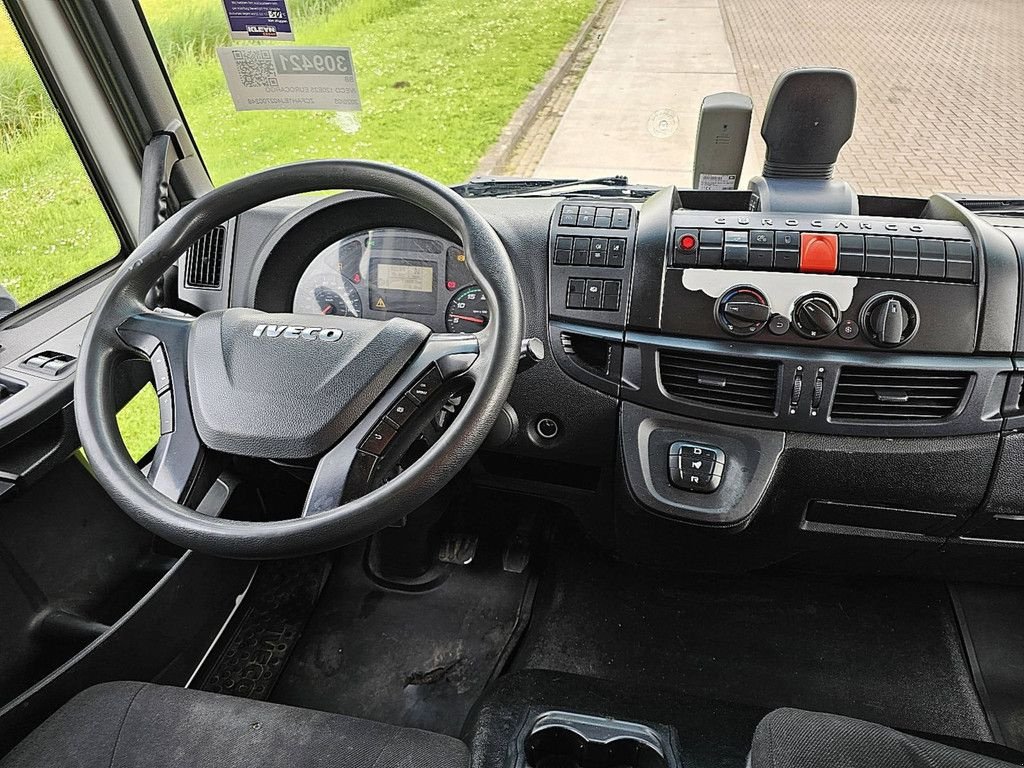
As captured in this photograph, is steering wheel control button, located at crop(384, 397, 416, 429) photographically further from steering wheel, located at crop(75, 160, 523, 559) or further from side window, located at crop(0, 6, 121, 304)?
side window, located at crop(0, 6, 121, 304)

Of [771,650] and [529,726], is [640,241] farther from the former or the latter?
[771,650]

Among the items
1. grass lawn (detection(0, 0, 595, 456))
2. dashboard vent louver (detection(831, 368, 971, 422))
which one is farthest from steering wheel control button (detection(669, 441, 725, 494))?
grass lawn (detection(0, 0, 595, 456))

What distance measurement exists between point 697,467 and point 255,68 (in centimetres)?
136

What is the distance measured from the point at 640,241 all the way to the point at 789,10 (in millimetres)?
798

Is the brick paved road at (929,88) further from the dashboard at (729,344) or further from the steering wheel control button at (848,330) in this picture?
the steering wheel control button at (848,330)

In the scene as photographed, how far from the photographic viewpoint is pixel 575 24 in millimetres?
1808

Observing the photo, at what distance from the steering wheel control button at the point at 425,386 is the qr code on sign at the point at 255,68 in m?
1.04

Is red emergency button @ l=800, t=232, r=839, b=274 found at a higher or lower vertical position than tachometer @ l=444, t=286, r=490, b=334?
higher

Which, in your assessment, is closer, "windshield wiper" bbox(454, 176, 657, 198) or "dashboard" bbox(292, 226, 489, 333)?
"dashboard" bbox(292, 226, 489, 333)

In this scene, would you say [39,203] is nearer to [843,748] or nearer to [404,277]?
[404,277]

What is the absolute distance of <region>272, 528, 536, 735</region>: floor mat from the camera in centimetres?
190

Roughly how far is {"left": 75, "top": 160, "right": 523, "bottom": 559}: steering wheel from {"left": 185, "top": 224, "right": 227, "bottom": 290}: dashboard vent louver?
1.55 ft

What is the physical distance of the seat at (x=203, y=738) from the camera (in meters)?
1.24

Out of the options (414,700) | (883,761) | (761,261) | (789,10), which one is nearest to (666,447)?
(761,261)
